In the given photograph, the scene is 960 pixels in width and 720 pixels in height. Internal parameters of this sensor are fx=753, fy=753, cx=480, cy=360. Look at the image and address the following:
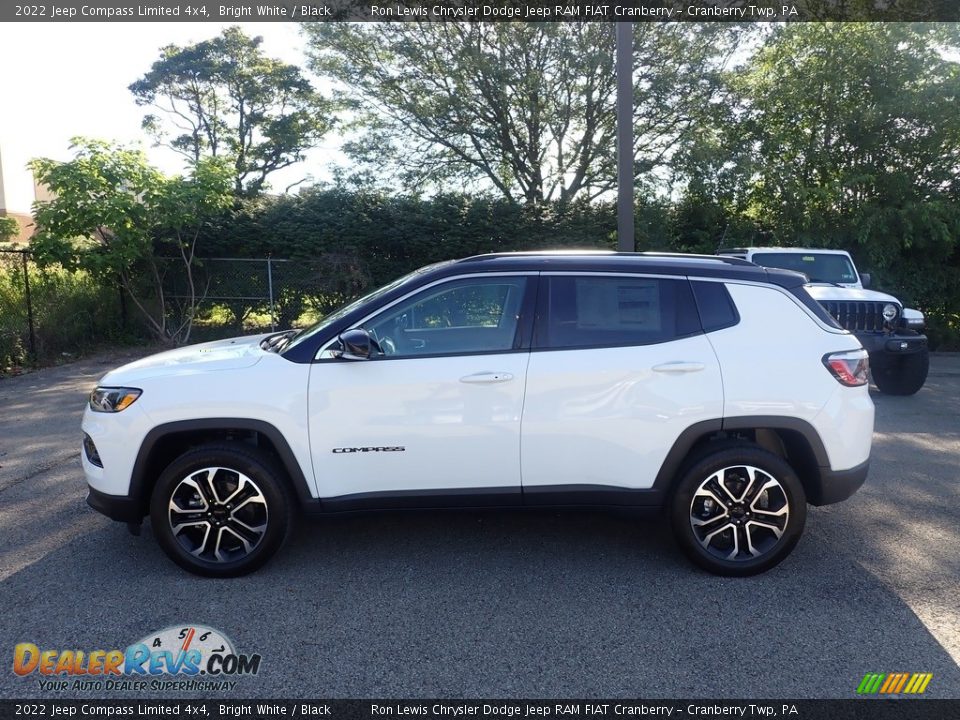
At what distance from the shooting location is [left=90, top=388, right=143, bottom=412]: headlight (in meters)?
4.22

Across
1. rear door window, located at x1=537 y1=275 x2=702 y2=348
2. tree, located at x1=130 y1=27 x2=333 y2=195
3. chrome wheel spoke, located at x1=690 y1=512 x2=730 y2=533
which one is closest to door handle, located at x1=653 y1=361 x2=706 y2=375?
rear door window, located at x1=537 y1=275 x2=702 y2=348

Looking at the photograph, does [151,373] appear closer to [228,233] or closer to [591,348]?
[591,348]

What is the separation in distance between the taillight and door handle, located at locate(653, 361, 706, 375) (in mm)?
726

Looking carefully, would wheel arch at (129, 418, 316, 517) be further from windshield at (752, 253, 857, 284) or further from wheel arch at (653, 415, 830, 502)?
windshield at (752, 253, 857, 284)

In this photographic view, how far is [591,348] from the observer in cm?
427

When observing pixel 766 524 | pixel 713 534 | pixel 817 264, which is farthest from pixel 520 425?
pixel 817 264

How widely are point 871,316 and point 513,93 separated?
10163 mm

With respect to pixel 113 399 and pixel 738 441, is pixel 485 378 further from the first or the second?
pixel 113 399

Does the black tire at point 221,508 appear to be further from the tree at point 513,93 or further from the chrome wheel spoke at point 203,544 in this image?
the tree at point 513,93

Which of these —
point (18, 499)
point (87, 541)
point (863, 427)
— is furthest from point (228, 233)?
point (863, 427)

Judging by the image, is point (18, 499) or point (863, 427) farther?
point (18, 499)

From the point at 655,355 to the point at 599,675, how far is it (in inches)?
69.0

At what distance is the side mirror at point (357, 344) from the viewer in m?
4.05

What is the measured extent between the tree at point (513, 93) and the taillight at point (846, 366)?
11818 mm
